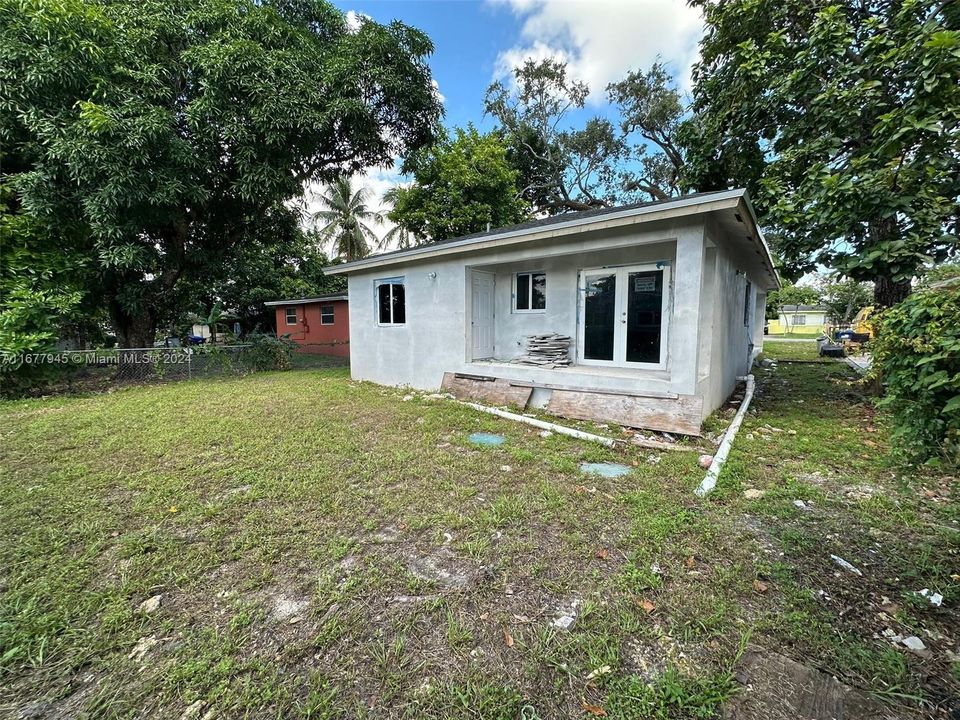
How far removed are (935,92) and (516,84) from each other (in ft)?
49.9

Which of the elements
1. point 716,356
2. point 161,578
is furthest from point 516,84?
point 161,578

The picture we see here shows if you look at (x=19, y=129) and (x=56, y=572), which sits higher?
(x=19, y=129)

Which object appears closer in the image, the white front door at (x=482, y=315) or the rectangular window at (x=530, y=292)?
the rectangular window at (x=530, y=292)

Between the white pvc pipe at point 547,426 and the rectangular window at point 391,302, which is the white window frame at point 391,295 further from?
the white pvc pipe at point 547,426

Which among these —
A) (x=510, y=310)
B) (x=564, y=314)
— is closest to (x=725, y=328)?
(x=564, y=314)

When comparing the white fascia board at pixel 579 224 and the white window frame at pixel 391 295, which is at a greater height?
the white fascia board at pixel 579 224

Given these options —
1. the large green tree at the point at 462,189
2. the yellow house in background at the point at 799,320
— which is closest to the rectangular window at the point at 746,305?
the large green tree at the point at 462,189

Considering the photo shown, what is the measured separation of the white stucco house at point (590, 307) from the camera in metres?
5.27

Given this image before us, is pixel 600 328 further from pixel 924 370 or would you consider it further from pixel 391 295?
pixel 924 370

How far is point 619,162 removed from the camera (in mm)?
17641

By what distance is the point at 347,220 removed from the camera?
23141 millimetres

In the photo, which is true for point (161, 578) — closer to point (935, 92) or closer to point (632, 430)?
point (632, 430)

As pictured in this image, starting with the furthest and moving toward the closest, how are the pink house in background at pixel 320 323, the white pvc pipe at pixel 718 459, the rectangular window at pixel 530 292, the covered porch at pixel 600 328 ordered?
1. the pink house in background at pixel 320 323
2. the rectangular window at pixel 530 292
3. the covered porch at pixel 600 328
4. the white pvc pipe at pixel 718 459

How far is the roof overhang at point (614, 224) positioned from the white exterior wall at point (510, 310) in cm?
25
